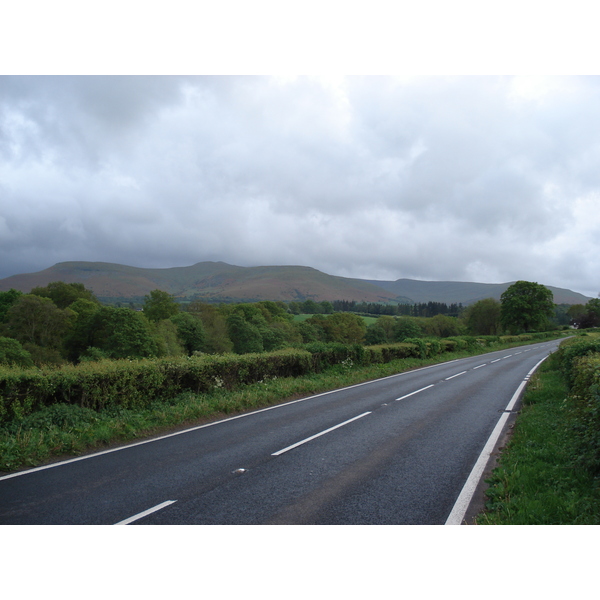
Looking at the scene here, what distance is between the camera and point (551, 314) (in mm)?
72688

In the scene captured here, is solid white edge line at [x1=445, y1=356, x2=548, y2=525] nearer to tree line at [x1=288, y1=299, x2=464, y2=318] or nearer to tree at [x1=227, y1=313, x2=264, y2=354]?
tree at [x1=227, y1=313, x2=264, y2=354]

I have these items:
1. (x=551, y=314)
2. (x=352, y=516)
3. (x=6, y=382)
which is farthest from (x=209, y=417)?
(x=551, y=314)

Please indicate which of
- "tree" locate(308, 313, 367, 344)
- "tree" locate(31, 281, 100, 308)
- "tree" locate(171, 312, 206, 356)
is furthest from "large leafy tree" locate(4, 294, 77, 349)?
"tree" locate(308, 313, 367, 344)

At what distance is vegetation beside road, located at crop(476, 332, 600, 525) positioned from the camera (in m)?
4.59

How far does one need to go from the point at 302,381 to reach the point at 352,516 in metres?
11.1

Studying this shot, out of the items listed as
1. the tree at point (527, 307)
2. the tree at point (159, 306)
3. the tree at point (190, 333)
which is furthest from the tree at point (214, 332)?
the tree at point (527, 307)

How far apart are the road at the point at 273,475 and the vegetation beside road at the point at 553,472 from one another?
57 centimetres

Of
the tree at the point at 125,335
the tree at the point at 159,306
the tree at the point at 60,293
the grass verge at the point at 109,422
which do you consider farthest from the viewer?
the tree at the point at 159,306

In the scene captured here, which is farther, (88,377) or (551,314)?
(551,314)

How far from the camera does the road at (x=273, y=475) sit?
480 cm

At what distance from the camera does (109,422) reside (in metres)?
8.58

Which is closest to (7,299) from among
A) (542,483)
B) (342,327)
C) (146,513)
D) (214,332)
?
(214,332)

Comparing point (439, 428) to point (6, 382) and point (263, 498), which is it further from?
point (6, 382)

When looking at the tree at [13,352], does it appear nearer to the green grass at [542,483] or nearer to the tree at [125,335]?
the tree at [125,335]
